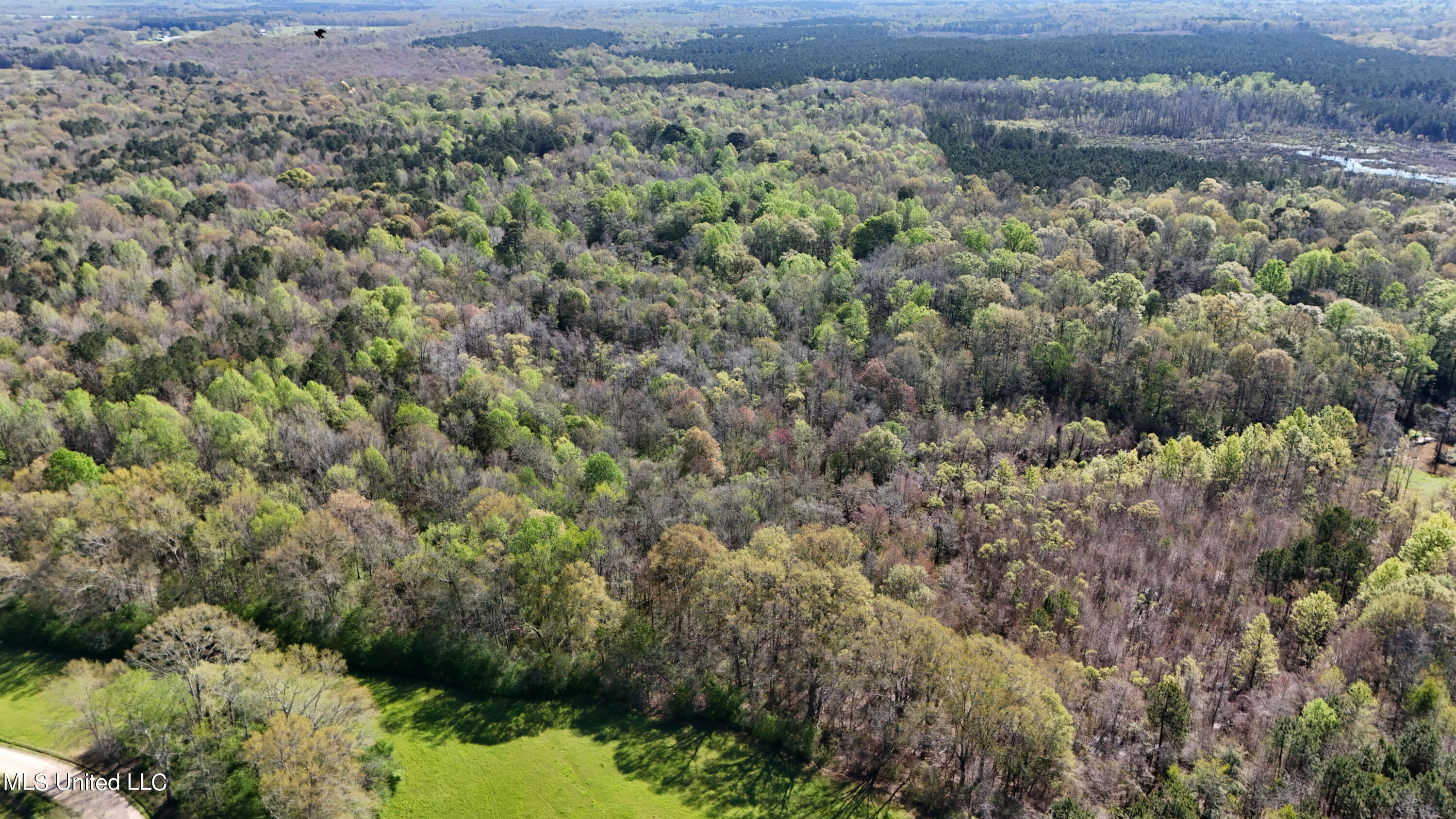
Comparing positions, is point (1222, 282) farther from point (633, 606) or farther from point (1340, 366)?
point (633, 606)

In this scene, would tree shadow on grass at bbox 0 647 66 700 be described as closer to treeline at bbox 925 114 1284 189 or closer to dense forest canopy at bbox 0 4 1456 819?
dense forest canopy at bbox 0 4 1456 819

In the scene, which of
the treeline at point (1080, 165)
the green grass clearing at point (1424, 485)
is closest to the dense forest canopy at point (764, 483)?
the green grass clearing at point (1424, 485)

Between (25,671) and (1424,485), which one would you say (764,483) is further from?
(1424,485)

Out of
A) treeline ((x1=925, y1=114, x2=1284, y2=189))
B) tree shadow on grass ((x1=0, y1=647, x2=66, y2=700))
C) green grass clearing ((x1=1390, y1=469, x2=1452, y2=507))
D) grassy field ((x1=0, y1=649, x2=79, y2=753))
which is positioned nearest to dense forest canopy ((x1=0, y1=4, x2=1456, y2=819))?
green grass clearing ((x1=1390, y1=469, x2=1452, y2=507))

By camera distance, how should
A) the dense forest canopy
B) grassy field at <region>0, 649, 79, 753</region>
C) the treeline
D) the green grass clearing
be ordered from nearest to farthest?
the dense forest canopy → grassy field at <region>0, 649, 79, 753</region> → the green grass clearing → the treeline

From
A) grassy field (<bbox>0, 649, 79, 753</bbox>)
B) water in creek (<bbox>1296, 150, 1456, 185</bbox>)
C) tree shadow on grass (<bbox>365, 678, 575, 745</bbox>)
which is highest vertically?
water in creek (<bbox>1296, 150, 1456, 185</bbox>)

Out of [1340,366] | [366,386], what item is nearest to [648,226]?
[366,386]

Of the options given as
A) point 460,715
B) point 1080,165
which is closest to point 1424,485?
point 460,715
